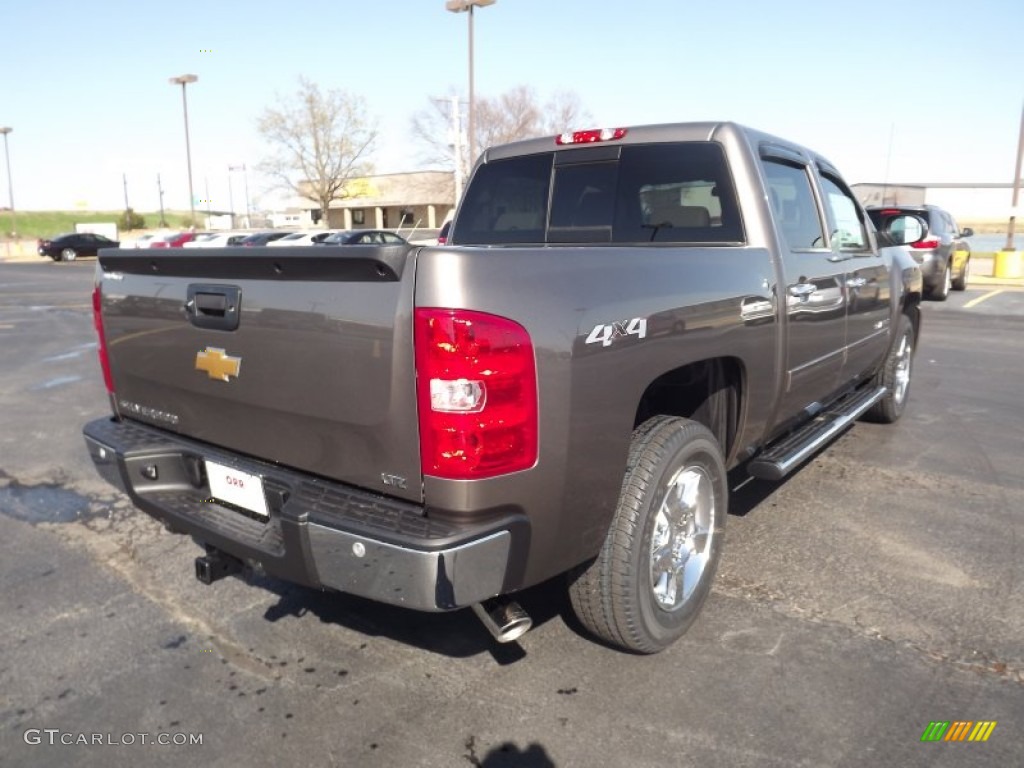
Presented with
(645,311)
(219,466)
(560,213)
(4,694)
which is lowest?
(4,694)

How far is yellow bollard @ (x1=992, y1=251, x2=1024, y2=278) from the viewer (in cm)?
2106

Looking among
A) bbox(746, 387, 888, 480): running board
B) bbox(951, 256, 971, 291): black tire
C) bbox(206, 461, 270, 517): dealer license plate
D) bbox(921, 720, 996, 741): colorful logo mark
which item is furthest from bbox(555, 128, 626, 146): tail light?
bbox(951, 256, 971, 291): black tire

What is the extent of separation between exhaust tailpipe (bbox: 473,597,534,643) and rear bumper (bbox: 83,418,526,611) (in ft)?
0.79

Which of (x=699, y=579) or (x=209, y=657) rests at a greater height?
(x=699, y=579)

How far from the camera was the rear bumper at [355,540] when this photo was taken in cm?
206

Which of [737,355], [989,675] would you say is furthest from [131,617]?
[989,675]

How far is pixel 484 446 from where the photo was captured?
6.86 ft

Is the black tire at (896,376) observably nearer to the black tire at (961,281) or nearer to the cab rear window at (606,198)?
the cab rear window at (606,198)

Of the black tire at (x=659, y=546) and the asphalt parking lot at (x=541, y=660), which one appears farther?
the black tire at (x=659, y=546)

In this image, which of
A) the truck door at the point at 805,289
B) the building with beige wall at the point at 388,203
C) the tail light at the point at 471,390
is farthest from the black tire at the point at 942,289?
the building with beige wall at the point at 388,203

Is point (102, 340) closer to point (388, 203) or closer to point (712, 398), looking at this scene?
point (712, 398)

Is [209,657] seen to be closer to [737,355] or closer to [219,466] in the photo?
[219,466]

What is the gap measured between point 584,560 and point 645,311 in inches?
32.9

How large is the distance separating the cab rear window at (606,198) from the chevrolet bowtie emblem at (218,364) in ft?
6.75
